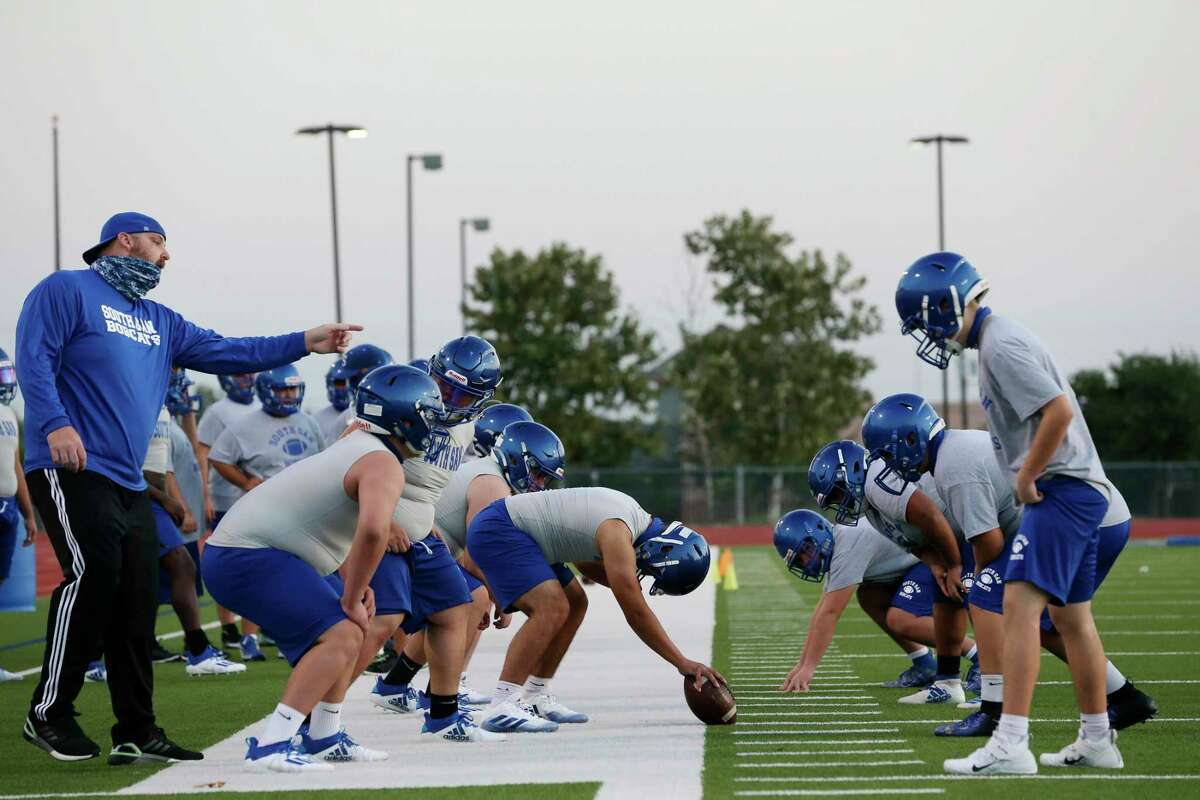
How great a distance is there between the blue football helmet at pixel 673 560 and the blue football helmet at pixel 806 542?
50.3 inches

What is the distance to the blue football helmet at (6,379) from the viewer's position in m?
11.0

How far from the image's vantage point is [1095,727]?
6246 millimetres

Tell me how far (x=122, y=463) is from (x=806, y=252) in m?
37.5

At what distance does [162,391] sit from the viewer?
24.0ft

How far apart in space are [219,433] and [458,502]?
4172mm

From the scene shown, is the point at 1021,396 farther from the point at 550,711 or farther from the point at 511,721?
the point at 550,711

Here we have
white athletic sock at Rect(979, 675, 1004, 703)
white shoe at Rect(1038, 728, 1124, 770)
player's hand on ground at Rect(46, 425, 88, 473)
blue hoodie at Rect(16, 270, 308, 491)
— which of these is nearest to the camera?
white shoe at Rect(1038, 728, 1124, 770)

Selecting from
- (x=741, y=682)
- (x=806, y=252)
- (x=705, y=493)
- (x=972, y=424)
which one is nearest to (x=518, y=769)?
(x=741, y=682)

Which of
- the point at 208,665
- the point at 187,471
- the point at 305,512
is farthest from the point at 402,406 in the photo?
the point at 187,471

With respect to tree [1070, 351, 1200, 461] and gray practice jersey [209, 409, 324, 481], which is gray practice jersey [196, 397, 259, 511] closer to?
gray practice jersey [209, 409, 324, 481]

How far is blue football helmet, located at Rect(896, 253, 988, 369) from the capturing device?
6305mm

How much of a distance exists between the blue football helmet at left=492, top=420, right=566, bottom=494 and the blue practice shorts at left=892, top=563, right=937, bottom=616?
94.5 inches

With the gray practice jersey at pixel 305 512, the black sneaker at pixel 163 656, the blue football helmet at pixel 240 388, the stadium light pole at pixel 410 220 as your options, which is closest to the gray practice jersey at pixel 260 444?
the blue football helmet at pixel 240 388

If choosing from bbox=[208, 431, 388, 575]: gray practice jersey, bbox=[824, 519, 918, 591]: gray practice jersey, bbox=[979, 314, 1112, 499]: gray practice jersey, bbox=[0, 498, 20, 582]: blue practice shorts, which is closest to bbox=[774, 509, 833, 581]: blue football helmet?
bbox=[824, 519, 918, 591]: gray practice jersey
